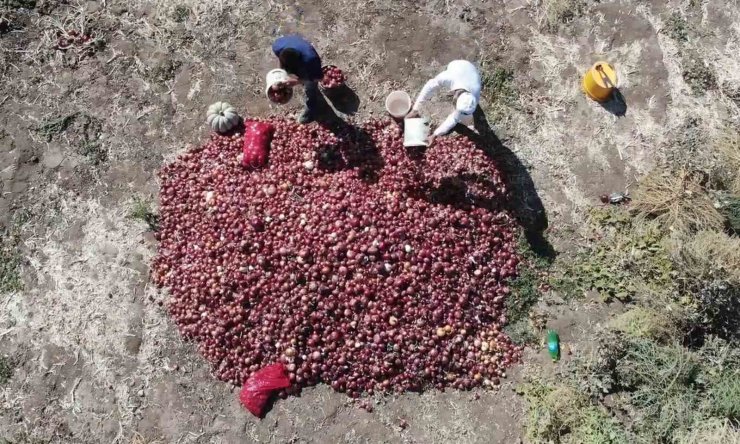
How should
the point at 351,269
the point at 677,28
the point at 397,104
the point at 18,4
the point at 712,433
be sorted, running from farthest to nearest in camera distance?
the point at 18,4 < the point at 677,28 < the point at 397,104 < the point at 351,269 < the point at 712,433

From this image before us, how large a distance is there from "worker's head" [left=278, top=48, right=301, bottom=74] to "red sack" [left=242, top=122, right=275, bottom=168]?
2.88 ft

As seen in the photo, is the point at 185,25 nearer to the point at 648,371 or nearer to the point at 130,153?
the point at 130,153

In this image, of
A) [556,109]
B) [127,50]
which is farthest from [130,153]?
[556,109]

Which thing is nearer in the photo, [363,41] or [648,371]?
[648,371]

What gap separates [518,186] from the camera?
250 inches

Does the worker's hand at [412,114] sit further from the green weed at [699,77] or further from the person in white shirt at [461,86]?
the green weed at [699,77]

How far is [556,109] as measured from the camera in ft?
21.7

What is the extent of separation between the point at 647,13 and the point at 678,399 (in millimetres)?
4485

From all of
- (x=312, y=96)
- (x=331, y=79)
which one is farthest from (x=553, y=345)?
(x=331, y=79)

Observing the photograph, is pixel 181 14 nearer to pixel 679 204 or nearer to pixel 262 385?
pixel 262 385

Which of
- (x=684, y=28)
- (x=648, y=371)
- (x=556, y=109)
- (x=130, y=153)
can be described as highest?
(x=684, y=28)

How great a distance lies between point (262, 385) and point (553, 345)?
3000mm

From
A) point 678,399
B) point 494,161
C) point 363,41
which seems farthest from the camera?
point 363,41

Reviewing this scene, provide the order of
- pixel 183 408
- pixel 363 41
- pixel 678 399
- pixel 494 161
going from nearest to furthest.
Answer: pixel 678 399 → pixel 183 408 → pixel 494 161 → pixel 363 41
